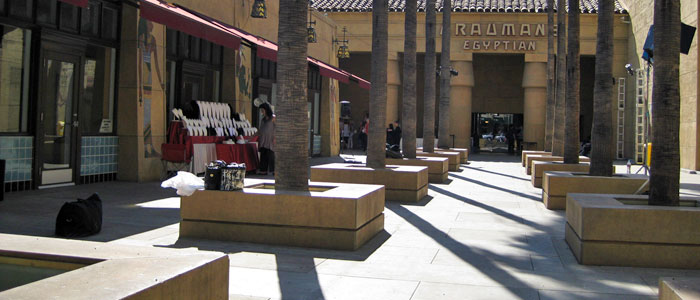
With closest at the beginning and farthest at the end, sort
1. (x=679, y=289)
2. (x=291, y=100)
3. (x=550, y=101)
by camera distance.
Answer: (x=679, y=289) < (x=291, y=100) < (x=550, y=101)

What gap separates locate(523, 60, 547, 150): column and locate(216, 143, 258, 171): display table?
19.5m

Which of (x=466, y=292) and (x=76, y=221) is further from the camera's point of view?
(x=76, y=221)

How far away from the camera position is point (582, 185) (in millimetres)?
11266

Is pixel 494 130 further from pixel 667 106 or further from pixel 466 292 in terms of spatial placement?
pixel 466 292

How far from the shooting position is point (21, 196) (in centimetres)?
1056

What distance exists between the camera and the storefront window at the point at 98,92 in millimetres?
12984

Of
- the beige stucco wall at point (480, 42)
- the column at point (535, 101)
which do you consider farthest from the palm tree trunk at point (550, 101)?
the beige stucco wall at point (480, 42)

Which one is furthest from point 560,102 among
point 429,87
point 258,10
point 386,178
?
point 386,178

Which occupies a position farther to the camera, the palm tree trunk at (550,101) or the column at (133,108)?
the palm tree trunk at (550,101)

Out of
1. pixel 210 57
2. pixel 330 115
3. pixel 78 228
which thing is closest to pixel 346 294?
pixel 78 228

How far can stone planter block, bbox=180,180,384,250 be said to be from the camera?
7.36m

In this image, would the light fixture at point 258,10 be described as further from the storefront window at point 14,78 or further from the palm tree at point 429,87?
the storefront window at point 14,78

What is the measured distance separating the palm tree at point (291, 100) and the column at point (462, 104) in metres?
25.7

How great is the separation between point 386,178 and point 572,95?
515cm
